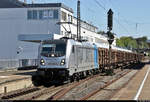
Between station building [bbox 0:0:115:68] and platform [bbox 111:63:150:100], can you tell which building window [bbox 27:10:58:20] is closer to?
station building [bbox 0:0:115:68]

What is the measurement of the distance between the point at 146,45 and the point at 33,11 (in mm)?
131481

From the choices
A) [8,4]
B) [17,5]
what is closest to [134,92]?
[17,5]

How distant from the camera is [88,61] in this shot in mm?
27344

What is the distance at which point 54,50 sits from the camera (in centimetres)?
2133

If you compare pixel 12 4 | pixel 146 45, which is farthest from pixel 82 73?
pixel 146 45

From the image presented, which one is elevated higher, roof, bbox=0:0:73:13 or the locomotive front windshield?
roof, bbox=0:0:73:13

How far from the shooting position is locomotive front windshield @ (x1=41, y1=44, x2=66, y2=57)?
831 inches

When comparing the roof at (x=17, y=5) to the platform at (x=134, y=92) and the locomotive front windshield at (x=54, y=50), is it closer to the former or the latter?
the locomotive front windshield at (x=54, y=50)

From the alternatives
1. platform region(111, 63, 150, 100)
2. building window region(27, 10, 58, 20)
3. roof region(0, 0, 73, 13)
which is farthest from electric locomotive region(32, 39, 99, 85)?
roof region(0, 0, 73, 13)

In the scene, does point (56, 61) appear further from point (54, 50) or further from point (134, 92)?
point (134, 92)

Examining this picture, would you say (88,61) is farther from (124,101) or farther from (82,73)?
(124,101)

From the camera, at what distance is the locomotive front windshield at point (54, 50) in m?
21.1

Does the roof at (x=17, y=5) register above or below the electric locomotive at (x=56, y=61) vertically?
above

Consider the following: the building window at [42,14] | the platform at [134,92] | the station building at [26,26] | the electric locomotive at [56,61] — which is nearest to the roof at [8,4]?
the station building at [26,26]
